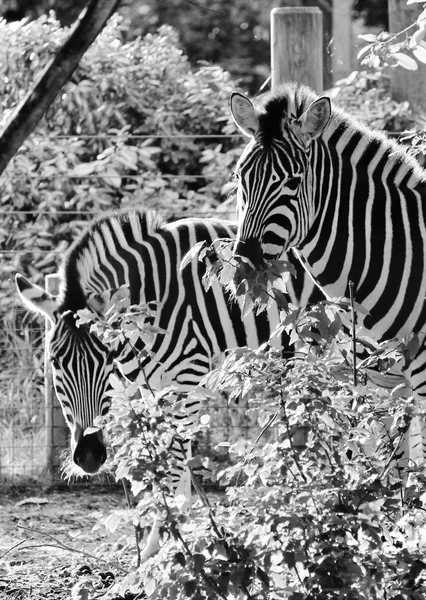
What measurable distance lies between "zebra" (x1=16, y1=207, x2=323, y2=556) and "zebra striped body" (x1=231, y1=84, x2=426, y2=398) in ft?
2.84

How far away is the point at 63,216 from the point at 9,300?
3.11 feet

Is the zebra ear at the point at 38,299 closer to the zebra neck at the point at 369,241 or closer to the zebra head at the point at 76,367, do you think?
the zebra head at the point at 76,367

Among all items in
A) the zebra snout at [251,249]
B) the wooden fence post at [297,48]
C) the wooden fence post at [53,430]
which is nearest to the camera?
the zebra snout at [251,249]

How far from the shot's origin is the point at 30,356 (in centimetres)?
779

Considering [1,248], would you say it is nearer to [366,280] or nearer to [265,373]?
[366,280]

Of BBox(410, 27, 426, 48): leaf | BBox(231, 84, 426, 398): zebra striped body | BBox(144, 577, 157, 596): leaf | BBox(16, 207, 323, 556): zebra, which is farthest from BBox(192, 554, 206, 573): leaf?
BBox(16, 207, 323, 556): zebra

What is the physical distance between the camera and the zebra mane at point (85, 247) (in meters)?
5.49

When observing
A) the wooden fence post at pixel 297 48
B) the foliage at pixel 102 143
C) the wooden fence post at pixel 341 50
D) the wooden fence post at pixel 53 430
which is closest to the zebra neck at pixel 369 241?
the wooden fence post at pixel 297 48

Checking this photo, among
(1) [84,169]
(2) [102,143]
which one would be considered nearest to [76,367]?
(1) [84,169]

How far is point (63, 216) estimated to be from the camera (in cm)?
848

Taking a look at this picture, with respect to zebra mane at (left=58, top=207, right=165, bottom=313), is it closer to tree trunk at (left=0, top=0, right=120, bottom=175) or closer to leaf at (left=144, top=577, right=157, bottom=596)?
tree trunk at (left=0, top=0, right=120, bottom=175)

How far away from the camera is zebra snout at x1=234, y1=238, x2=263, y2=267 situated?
424 cm

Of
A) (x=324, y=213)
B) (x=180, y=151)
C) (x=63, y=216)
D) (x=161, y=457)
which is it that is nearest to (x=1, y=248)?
(x=63, y=216)

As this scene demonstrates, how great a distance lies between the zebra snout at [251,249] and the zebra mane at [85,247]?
1388 mm
